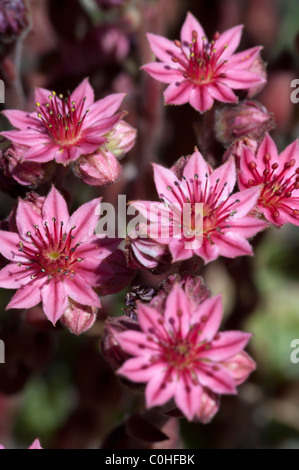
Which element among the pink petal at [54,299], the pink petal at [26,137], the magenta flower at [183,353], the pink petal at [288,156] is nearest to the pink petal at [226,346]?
the magenta flower at [183,353]

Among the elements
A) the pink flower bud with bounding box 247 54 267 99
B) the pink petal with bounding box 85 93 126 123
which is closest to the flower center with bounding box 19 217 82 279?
the pink petal with bounding box 85 93 126 123

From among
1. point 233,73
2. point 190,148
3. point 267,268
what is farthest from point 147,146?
point 267,268

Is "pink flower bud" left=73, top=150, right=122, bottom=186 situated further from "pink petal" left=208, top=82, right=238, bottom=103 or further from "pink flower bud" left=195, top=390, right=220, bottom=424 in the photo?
"pink flower bud" left=195, top=390, right=220, bottom=424

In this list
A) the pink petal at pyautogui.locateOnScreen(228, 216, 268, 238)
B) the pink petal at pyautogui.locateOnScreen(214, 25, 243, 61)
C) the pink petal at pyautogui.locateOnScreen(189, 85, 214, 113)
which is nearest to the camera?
the pink petal at pyautogui.locateOnScreen(228, 216, 268, 238)

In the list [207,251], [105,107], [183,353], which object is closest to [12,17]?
[105,107]

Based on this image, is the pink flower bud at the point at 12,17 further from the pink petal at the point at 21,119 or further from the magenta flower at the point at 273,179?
the magenta flower at the point at 273,179

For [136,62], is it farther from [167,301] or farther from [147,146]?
[167,301]

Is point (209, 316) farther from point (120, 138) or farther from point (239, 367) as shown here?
point (120, 138)
